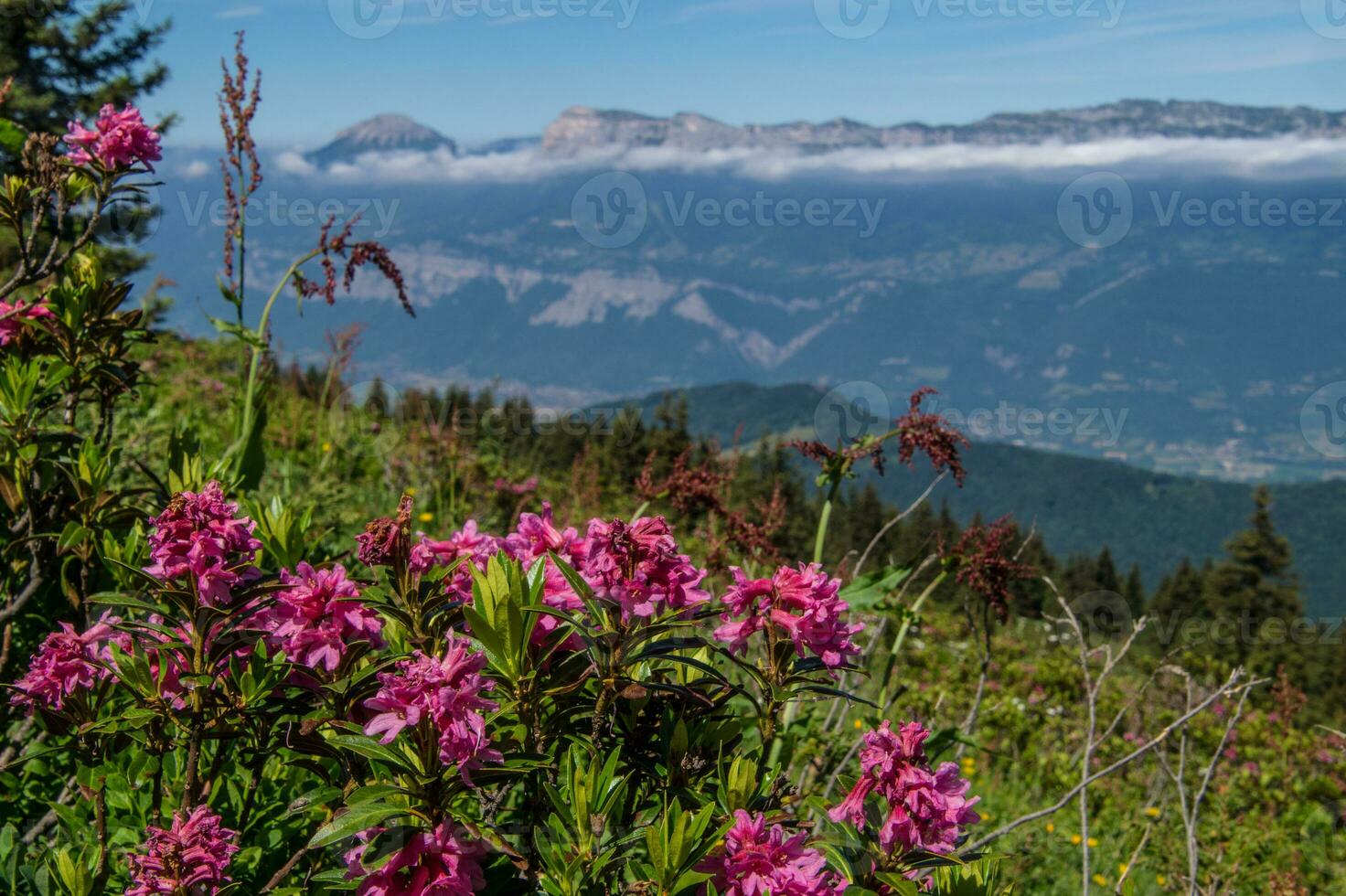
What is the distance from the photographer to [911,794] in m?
1.63

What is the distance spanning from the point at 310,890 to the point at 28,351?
189 cm

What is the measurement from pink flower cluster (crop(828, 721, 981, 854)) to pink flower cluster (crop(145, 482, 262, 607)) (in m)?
1.16

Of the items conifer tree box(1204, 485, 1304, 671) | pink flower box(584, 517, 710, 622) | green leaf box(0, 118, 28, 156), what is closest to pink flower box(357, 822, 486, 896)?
pink flower box(584, 517, 710, 622)

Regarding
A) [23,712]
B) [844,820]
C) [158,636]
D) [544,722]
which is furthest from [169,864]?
[23,712]

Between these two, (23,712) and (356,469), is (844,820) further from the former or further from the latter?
(356,469)

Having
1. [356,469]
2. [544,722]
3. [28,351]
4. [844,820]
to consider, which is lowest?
[356,469]

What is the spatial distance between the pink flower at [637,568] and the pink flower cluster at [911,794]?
0.43 meters

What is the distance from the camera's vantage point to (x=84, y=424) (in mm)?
5586

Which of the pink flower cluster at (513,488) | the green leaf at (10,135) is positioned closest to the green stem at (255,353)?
the green leaf at (10,135)

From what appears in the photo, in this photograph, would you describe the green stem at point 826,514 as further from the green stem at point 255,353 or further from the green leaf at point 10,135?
the green leaf at point 10,135

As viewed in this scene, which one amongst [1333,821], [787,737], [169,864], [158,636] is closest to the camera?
[169,864]

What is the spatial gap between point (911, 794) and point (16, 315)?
2.66m

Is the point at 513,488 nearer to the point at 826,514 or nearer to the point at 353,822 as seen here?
the point at 826,514

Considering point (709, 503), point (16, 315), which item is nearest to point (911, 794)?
point (709, 503)
